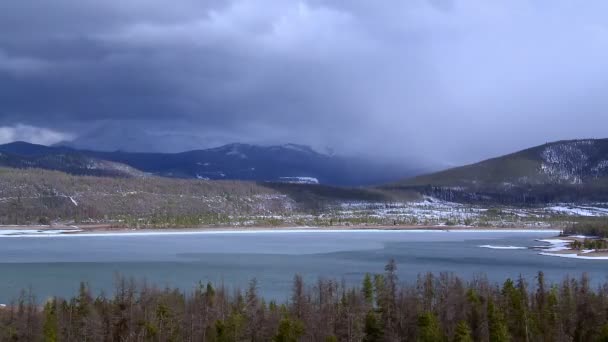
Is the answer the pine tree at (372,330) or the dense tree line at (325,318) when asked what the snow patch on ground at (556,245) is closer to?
the dense tree line at (325,318)

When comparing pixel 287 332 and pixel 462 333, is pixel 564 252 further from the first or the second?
pixel 287 332

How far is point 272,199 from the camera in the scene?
644ft

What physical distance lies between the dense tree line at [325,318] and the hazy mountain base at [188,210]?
98653 mm

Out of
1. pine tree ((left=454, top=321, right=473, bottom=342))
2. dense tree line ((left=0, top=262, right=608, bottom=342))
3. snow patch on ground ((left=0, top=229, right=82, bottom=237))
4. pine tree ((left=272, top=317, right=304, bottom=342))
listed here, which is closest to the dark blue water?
dense tree line ((left=0, top=262, right=608, bottom=342))

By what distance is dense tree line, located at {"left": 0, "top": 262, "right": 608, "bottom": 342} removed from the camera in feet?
113

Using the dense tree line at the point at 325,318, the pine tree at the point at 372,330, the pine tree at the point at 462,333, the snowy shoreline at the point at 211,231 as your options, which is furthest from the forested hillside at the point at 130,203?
the pine tree at the point at 462,333

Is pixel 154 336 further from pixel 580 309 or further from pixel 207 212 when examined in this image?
pixel 207 212

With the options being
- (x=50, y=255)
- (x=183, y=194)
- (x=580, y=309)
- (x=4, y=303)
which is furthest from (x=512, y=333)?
(x=183, y=194)

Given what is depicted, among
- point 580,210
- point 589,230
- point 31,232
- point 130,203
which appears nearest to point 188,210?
point 130,203

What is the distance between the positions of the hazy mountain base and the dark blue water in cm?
4499

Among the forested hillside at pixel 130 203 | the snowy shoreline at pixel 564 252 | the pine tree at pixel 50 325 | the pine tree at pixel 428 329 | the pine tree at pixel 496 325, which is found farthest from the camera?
the forested hillside at pixel 130 203

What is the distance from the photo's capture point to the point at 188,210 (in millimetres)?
170750

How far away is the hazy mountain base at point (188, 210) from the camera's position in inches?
5812

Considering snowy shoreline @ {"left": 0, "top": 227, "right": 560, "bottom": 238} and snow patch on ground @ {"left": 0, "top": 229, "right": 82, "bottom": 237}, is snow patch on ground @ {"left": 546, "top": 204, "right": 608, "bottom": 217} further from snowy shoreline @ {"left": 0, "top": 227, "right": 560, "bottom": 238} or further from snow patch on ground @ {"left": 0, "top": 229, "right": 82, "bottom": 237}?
snow patch on ground @ {"left": 0, "top": 229, "right": 82, "bottom": 237}
